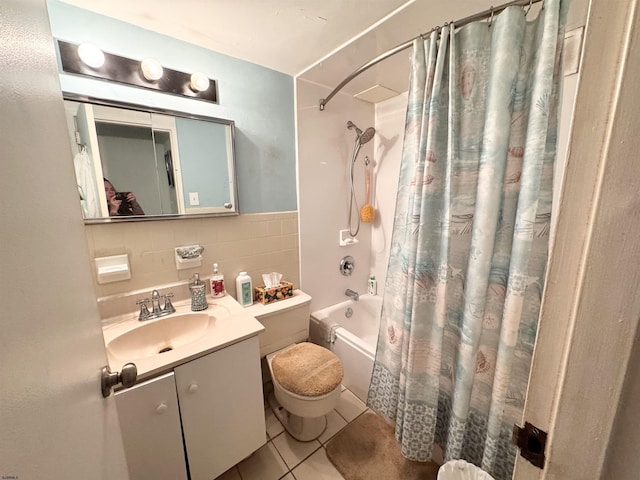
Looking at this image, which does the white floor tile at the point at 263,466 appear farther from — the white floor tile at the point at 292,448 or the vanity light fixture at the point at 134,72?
the vanity light fixture at the point at 134,72

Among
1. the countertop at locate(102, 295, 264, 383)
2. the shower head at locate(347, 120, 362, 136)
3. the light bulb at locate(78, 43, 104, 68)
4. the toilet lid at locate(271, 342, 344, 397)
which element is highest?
the light bulb at locate(78, 43, 104, 68)

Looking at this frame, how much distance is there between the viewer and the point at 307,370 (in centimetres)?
132

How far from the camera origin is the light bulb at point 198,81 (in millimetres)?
1253

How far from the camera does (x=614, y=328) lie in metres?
0.29

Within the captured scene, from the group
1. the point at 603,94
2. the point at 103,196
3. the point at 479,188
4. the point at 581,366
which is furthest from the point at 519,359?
the point at 103,196

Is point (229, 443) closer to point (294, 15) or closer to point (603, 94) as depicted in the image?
point (603, 94)

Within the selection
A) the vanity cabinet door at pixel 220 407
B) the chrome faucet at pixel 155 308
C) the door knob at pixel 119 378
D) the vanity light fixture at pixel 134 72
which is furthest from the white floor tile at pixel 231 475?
the vanity light fixture at pixel 134 72

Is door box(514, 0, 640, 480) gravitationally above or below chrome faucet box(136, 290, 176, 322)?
above

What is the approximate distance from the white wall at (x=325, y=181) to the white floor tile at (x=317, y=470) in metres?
0.91

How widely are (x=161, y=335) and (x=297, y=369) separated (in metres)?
0.71

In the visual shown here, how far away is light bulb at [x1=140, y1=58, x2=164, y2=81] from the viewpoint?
3.68ft

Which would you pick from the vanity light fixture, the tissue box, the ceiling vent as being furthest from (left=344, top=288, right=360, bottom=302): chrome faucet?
the vanity light fixture

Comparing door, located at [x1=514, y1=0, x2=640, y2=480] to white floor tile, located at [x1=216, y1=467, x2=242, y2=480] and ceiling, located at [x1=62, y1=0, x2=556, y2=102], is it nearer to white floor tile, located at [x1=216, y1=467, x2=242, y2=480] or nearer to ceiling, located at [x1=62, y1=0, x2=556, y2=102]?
ceiling, located at [x1=62, y1=0, x2=556, y2=102]

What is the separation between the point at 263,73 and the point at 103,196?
111cm
